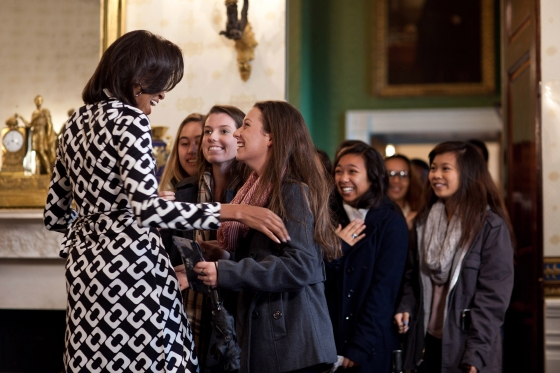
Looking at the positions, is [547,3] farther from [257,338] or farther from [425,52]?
[425,52]

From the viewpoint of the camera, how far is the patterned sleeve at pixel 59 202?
2324 mm

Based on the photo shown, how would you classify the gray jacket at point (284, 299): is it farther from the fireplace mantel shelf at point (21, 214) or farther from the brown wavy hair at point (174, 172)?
the fireplace mantel shelf at point (21, 214)

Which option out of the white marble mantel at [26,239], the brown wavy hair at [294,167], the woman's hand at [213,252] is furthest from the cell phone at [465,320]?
the white marble mantel at [26,239]

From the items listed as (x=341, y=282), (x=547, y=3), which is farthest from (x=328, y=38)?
(x=341, y=282)

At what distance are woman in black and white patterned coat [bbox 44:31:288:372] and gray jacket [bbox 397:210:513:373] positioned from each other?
57.7 inches

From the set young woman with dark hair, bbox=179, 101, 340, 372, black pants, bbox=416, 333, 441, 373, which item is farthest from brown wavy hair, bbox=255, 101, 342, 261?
black pants, bbox=416, 333, 441, 373

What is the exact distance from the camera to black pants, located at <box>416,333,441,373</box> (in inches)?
134

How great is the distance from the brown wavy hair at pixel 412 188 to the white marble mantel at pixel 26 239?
2.47m

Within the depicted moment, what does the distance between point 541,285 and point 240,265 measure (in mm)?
2466

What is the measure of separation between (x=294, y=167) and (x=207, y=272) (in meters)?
0.49

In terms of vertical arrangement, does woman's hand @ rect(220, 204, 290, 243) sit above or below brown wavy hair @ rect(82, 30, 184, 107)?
below

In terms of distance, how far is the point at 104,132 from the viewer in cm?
206

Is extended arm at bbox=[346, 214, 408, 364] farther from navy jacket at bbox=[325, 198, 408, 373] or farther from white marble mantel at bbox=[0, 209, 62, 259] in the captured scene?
white marble mantel at bbox=[0, 209, 62, 259]

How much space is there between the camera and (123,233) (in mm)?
2061
